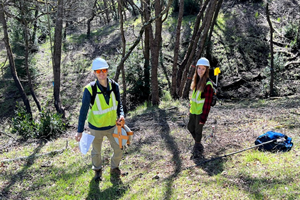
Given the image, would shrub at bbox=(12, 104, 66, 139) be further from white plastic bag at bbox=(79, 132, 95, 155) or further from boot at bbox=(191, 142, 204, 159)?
boot at bbox=(191, 142, 204, 159)

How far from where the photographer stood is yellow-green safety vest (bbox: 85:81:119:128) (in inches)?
159

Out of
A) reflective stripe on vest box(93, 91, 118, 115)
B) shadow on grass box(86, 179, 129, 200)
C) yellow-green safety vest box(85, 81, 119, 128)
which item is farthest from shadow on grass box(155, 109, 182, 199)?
reflective stripe on vest box(93, 91, 118, 115)

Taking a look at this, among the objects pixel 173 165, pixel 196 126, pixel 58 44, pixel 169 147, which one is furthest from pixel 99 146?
pixel 58 44

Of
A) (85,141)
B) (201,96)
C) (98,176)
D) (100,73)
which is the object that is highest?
(100,73)

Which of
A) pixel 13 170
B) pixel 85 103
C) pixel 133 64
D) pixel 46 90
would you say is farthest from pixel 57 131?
pixel 46 90

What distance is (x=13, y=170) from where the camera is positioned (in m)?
5.52

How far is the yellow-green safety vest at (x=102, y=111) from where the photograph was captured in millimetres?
4043

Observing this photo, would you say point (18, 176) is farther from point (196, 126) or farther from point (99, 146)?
point (196, 126)

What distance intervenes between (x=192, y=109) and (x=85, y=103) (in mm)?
2160

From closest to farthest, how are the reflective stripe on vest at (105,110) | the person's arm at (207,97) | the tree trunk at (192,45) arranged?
the reflective stripe on vest at (105,110), the person's arm at (207,97), the tree trunk at (192,45)

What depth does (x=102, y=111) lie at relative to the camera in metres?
4.08

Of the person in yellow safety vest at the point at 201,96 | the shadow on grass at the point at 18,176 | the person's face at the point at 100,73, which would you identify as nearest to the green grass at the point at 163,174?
the shadow on grass at the point at 18,176

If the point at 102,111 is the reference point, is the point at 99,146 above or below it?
below

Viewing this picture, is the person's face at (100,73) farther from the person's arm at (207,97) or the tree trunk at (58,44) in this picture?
the tree trunk at (58,44)
